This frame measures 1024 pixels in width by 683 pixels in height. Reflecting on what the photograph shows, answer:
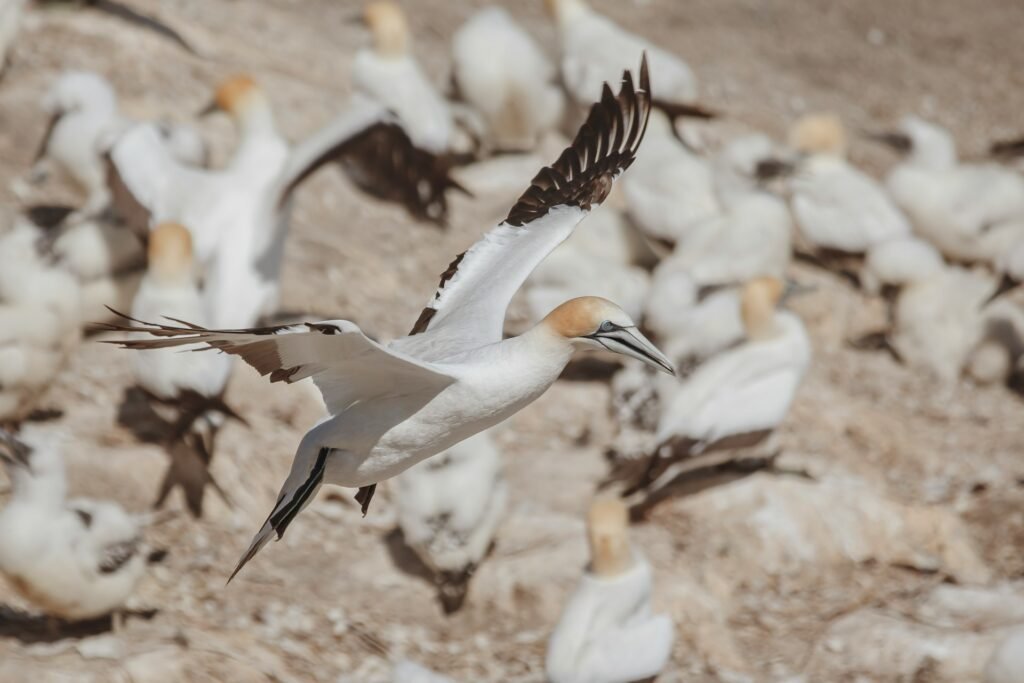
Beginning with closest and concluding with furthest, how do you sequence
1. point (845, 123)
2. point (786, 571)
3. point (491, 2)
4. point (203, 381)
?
1. point (203, 381)
2. point (786, 571)
3. point (845, 123)
4. point (491, 2)

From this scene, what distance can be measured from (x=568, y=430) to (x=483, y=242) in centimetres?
281

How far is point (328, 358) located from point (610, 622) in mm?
2078

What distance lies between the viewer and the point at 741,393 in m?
7.87

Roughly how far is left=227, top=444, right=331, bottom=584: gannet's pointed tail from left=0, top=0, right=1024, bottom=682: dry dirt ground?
44.2 inches

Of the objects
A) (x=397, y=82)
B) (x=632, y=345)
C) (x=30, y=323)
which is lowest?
(x=30, y=323)

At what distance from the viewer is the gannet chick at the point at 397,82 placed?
10.1 m

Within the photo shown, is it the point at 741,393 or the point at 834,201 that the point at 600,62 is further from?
the point at 741,393

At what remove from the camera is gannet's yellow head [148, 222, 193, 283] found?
24.1ft

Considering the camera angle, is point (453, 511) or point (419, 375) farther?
point (453, 511)

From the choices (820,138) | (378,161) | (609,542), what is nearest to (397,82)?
(378,161)

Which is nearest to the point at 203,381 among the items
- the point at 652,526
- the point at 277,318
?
the point at 277,318

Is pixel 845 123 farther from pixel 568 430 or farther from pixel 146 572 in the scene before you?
pixel 146 572

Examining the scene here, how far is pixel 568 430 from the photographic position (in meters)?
8.59

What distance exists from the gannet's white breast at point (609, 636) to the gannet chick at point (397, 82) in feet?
13.7
